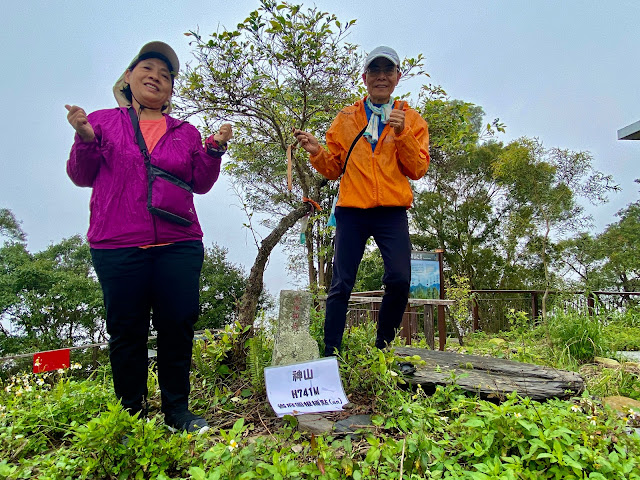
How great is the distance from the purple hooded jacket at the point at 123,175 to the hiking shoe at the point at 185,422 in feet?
3.05

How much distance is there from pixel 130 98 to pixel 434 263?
6.28 meters

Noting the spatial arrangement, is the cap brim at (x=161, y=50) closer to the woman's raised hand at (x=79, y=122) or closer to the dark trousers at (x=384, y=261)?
the woman's raised hand at (x=79, y=122)

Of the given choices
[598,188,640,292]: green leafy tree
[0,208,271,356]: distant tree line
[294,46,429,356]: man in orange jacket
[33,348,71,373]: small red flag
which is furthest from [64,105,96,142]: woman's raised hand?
[598,188,640,292]: green leafy tree

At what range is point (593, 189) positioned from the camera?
11078 mm

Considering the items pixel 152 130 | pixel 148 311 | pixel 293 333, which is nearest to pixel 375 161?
pixel 293 333

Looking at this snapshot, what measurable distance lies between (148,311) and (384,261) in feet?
4.84

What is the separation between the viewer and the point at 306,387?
217 centimetres

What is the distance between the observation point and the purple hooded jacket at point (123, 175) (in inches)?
81.8

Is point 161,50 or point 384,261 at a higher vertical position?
point 161,50

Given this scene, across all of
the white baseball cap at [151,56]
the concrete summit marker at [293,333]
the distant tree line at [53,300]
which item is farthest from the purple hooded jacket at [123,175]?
the distant tree line at [53,300]

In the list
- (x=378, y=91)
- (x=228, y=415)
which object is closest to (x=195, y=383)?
(x=228, y=415)

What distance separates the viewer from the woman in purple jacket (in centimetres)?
208

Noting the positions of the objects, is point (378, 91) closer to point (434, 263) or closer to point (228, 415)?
point (228, 415)

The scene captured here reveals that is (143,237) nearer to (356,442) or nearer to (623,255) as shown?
(356,442)
